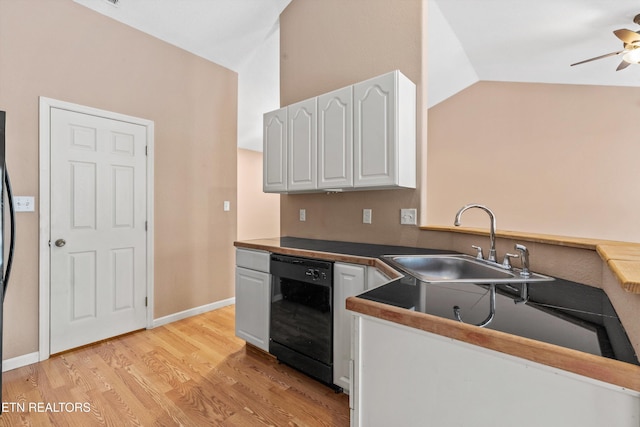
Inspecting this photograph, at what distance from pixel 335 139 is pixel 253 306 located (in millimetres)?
1447

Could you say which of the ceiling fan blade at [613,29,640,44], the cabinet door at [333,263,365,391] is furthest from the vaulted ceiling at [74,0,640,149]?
the cabinet door at [333,263,365,391]

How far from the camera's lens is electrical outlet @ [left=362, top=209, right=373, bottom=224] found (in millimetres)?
2480

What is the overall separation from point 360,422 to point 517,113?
410 cm

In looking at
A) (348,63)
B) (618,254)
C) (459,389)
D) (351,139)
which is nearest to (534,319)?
(459,389)

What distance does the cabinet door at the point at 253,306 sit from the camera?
2252 millimetres

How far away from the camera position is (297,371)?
2146mm

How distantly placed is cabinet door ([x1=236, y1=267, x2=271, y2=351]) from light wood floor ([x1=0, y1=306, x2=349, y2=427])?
6.7 inches

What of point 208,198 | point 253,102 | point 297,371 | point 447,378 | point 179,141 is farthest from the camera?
point 253,102

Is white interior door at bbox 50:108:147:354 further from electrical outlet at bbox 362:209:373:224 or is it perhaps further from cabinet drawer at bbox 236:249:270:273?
electrical outlet at bbox 362:209:373:224

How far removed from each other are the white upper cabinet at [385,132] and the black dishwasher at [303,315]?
708 millimetres

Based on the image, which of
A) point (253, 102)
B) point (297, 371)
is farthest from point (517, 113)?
point (297, 371)

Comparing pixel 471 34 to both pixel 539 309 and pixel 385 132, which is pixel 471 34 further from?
pixel 539 309

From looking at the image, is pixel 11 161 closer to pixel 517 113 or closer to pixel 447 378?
pixel 447 378

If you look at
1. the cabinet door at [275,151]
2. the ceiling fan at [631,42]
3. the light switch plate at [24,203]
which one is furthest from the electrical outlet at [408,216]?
the light switch plate at [24,203]
